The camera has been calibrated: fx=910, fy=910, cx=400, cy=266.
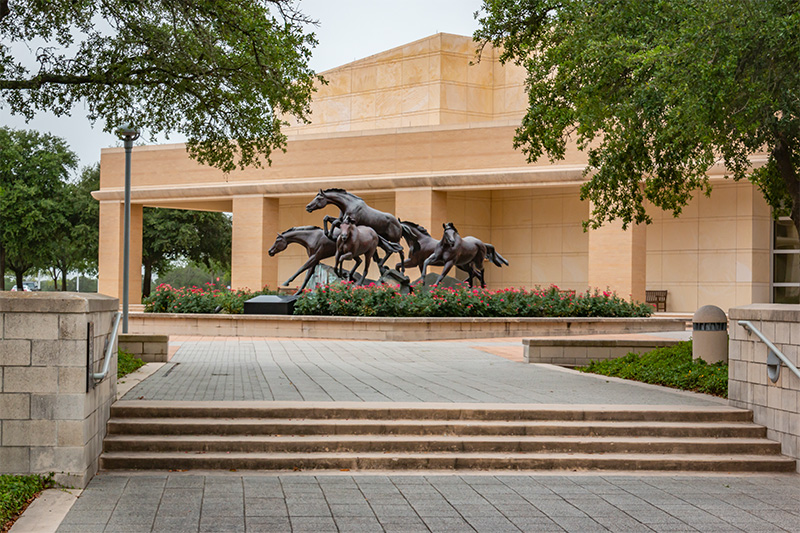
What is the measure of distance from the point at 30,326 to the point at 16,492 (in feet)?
4.94

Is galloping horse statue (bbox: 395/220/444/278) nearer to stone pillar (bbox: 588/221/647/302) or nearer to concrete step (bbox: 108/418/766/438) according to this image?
stone pillar (bbox: 588/221/647/302)

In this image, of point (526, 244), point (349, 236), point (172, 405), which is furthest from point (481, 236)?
point (172, 405)

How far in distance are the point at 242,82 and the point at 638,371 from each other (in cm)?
838

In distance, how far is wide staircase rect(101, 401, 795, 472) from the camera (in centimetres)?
920

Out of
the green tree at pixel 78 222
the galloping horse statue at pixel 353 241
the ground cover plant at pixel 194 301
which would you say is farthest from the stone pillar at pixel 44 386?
the green tree at pixel 78 222

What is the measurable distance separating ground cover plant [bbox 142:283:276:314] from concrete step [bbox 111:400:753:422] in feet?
54.6

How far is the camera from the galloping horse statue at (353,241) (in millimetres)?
25625

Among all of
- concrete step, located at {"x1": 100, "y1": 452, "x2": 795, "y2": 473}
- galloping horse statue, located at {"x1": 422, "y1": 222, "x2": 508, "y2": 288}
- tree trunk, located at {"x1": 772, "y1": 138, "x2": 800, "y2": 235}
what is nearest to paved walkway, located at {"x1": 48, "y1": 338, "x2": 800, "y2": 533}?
concrete step, located at {"x1": 100, "y1": 452, "x2": 795, "y2": 473}

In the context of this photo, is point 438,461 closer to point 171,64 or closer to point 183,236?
point 171,64

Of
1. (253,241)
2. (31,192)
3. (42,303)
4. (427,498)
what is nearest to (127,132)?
(42,303)

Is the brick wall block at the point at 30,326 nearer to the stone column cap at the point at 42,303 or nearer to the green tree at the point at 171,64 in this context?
the stone column cap at the point at 42,303

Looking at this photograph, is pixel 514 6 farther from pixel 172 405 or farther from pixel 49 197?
pixel 49 197

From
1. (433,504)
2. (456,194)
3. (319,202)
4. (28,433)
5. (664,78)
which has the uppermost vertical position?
(456,194)

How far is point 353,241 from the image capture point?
25.9m
